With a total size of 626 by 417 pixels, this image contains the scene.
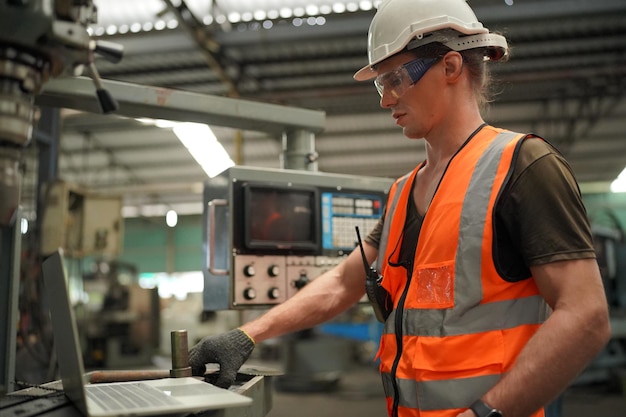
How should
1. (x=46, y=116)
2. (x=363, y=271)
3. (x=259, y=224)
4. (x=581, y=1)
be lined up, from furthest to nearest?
(x=581, y=1) < (x=46, y=116) < (x=259, y=224) < (x=363, y=271)

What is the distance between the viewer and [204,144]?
4.95m

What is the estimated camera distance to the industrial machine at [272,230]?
1944 mm

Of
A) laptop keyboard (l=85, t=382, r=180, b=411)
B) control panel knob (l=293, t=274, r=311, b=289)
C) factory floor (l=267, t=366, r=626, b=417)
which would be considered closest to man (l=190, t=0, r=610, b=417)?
laptop keyboard (l=85, t=382, r=180, b=411)

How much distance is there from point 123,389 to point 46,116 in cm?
321

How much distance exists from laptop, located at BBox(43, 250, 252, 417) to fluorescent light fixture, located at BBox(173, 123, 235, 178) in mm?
3569

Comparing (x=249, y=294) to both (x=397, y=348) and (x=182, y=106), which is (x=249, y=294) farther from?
(x=397, y=348)

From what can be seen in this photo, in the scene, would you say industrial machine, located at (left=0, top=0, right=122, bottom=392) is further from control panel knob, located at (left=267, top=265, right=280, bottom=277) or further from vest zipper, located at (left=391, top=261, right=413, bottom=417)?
control panel knob, located at (left=267, top=265, right=280, bottom=277)

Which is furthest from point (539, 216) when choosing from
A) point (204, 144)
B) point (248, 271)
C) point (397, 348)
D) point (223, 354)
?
point (204, 144)

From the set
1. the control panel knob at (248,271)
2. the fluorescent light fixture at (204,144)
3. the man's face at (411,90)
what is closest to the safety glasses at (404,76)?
the man's face at (411,90)

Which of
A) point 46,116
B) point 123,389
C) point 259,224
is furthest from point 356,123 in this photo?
point 123,389

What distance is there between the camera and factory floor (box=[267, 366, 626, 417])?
4.59m

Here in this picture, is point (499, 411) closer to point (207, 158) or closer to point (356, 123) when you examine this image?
point (207, 158)

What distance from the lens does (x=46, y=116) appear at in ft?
12.3

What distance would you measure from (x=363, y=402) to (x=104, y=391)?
4470 millimetres
